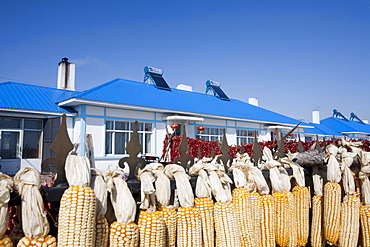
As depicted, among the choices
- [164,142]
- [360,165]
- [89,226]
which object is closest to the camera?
[89,226]

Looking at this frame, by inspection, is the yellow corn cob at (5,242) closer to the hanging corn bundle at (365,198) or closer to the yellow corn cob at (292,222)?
the yellow corn cob at (292,222)

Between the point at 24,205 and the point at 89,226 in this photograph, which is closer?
the point at 24,205

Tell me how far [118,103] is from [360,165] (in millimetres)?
11824

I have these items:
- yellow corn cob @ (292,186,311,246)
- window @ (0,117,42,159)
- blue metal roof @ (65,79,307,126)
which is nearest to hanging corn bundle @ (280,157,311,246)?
yellow corn cob @ (292,186,311,246)

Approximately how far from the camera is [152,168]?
65.3 inches

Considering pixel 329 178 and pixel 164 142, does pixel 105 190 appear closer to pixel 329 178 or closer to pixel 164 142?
pixel 329 178

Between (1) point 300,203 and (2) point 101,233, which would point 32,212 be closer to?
(2) point 101,233

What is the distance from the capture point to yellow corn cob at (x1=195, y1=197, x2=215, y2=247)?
5.69 feet

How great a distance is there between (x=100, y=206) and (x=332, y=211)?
7.81 ft

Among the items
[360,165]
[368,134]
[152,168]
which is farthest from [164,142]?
Result: [368,134]

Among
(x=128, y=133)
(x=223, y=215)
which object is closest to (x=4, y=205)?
(x=223, y=215)

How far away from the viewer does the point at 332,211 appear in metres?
2.72

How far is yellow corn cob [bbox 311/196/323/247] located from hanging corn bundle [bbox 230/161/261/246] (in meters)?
1.09

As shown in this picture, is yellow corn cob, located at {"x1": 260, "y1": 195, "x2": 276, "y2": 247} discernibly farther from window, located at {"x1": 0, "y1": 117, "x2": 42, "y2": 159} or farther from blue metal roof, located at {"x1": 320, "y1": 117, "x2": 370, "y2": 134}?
blue metal roof, located at {"x1": 320, "y1": 117, "x2": 370, "y2": 134}
